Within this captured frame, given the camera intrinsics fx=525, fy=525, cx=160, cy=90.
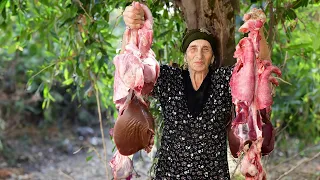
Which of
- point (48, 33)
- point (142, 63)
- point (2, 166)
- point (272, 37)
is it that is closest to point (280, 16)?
point (272, 37)

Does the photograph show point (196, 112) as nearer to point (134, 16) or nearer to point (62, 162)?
point (134, 16)

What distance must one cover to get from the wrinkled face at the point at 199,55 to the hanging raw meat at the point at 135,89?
0.12 m

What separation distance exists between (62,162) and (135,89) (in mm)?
3154

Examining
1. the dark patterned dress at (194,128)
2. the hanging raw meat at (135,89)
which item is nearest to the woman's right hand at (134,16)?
the hanging raw meat at (135,89)

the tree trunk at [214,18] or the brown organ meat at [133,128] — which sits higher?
the tree trunk at [214,18]

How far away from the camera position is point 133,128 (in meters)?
1.28

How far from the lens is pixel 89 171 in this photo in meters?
4.09

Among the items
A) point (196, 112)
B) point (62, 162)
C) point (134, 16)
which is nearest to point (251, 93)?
point (196, 112)

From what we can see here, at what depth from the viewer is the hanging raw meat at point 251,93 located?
125 cm

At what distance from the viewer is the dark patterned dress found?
1.41m

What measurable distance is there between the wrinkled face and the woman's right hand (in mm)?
171

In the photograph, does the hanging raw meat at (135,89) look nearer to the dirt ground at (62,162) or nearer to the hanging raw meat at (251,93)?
the hanging raw meat at (251,93)

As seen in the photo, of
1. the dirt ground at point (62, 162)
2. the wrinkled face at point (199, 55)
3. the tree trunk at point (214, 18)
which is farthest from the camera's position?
the dirt ground at point (62, 162)

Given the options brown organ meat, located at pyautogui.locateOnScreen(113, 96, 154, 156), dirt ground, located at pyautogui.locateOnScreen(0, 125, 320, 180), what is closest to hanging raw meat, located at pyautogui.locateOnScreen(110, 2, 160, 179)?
brown organ meat, located at pyautogui.locateOnScreen(113, 96, 154, 156)
